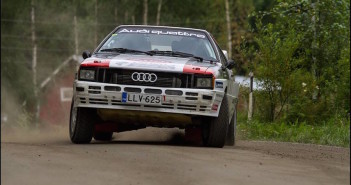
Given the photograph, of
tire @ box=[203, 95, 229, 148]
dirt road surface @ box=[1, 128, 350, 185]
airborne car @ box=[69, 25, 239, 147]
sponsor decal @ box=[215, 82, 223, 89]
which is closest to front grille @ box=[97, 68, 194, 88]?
airborne car @ box=[69, 25, 239, 147]

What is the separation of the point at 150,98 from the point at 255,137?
4.84m

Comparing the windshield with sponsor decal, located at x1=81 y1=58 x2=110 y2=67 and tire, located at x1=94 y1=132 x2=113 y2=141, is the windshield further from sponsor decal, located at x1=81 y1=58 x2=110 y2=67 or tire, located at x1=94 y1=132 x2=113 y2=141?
tire, located at x1=94 y1=132 x2=113 y2=141

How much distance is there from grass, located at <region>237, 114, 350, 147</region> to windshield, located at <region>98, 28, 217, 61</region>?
9.51 feet

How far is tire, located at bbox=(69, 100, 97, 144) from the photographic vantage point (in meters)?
10.7

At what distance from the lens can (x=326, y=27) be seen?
18.1m

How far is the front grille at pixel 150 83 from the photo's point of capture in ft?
33.7

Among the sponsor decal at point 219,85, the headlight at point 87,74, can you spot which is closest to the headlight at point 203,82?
the sponsor decal at point 219,85

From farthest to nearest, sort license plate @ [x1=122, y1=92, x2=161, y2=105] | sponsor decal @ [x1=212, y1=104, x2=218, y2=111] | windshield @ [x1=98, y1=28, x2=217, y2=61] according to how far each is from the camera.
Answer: windshield @ [x1=98, y1=28, x2=217, y2=61] < sponsor decal @ [x1=212, y1=104, x2=218, y2=111] < license plate @ [x1=122, y1=92, x2=161, y2=105]

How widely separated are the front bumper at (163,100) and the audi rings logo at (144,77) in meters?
0.11

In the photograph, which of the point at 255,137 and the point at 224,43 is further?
the point at 224,43

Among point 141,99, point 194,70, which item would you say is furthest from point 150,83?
point 194,70

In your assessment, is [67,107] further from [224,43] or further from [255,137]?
[255,137]

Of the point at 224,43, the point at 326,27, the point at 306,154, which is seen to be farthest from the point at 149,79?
the point at 224,43

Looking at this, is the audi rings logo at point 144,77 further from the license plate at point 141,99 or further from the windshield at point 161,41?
the windshield at point 161,41
